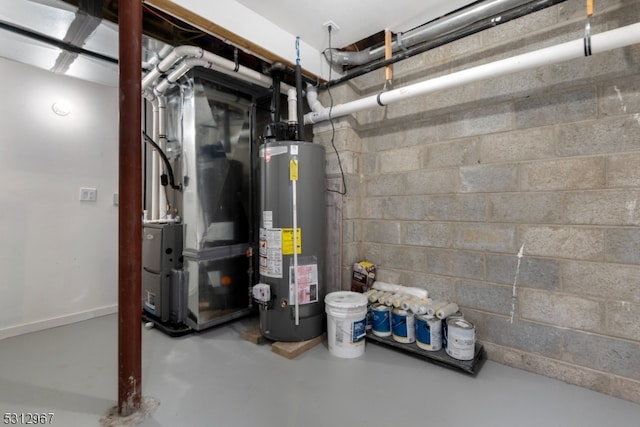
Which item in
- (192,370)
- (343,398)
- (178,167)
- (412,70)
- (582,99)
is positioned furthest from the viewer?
(178,167)

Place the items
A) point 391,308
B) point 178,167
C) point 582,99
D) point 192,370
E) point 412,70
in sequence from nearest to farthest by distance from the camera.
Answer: point 582,99 < point 192,370 < point 391,308 < point 412,70 < point 178,167

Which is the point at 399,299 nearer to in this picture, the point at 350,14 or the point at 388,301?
the point at 388,301

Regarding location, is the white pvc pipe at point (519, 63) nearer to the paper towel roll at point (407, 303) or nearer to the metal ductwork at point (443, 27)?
the metal ductwork at point (443, 27)

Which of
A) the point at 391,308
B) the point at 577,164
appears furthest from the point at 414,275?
the point at 577,164

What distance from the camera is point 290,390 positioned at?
1597mm

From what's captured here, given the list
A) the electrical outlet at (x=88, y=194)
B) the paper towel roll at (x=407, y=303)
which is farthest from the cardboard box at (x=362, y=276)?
the electrical outlet at (x=88, y=194)

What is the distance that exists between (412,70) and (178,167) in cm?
216

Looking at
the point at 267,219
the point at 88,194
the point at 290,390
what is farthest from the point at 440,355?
the point at 88,194

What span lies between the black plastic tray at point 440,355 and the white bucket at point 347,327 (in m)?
0.20

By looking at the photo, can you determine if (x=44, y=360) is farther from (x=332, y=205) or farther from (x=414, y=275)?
(x=414, y=275)

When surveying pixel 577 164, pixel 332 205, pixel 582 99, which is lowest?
pixel 332 205

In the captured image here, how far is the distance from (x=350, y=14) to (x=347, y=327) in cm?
221

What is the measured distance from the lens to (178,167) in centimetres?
255

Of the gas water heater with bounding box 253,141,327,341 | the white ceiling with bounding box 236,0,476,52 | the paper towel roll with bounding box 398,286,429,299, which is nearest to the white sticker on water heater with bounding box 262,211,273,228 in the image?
the gas water heater with bounding box 253,141,327,341
